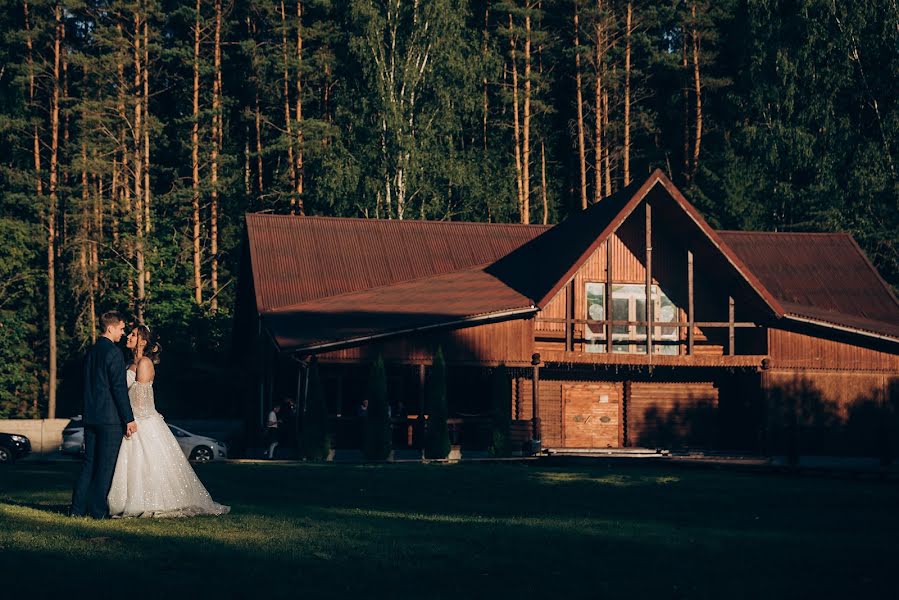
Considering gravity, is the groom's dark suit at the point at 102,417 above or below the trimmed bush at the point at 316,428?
above

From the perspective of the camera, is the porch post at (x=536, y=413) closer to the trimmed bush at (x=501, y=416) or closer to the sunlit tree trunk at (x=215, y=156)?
the trimmed bush at (x=501, y=416)

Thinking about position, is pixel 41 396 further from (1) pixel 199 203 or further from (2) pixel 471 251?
(2) pixel 471 251

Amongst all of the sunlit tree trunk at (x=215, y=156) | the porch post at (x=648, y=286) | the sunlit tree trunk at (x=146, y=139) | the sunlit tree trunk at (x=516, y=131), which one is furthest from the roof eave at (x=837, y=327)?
the sunlit tree trunk at (x=146, y=139)

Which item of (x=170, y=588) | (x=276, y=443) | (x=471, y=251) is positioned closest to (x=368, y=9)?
(x=471, y=251)

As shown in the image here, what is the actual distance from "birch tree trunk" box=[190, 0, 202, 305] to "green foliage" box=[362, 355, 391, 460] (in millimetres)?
24144

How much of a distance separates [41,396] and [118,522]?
46.8 m

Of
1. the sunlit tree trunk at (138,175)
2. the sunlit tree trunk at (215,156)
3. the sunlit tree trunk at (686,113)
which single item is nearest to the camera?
the sunlit tree trunk at (138,175)

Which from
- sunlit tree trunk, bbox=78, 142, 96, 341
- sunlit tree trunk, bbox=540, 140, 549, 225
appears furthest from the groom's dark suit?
sunlit tree trunk, bbox=540, 140, 549, 225

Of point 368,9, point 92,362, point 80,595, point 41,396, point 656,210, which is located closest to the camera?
point 80,595

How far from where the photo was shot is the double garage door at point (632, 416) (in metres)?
35.3

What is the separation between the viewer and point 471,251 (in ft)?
125

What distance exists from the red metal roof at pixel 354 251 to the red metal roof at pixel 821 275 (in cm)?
699

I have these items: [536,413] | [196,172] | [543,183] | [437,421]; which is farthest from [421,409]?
[543,183]

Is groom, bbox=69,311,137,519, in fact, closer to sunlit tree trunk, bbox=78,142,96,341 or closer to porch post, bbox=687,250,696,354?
porch post, bbox=687,250,696,354
